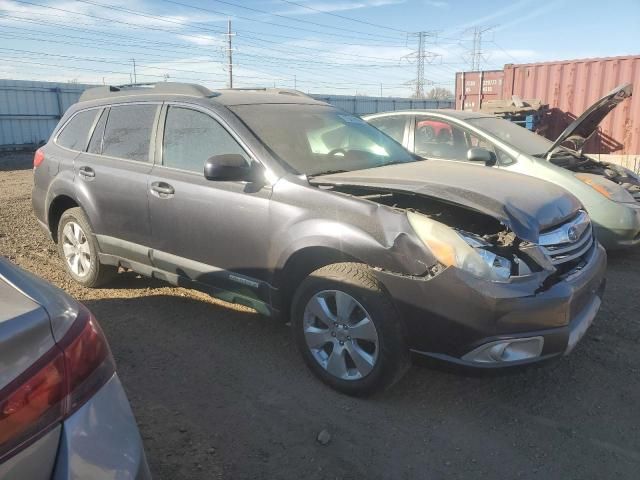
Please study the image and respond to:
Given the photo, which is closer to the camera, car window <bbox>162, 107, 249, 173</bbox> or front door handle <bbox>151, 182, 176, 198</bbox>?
car window <bbox>162, 107, 249, 173</bbox>

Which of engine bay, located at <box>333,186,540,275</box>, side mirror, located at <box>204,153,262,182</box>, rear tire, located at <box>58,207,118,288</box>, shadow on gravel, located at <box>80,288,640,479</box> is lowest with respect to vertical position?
shadow on gravel, located at <box>80,288,640,479</box>

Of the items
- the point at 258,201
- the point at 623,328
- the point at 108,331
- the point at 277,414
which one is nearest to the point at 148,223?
the point at 108,331

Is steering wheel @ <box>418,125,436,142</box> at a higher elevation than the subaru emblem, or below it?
higher

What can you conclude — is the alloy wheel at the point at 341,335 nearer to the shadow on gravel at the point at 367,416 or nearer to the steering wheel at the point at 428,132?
the shadow on gravel at the point at 367,416

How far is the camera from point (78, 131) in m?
4.83

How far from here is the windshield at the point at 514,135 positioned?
5.93 meters

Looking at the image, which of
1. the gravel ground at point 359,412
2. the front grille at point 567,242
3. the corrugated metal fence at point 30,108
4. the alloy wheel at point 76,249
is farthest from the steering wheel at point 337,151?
the corrugated metal fence at point 30,108

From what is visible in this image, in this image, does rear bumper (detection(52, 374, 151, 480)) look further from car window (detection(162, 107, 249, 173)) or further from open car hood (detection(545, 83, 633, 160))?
open car hood (detection(545, 83, 633, 160))

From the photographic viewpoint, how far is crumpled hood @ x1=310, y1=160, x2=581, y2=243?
289cm

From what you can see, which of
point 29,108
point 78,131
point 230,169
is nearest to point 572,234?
point 230,169

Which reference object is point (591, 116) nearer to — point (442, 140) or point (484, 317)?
point (442, 140)

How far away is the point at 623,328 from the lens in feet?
12.8

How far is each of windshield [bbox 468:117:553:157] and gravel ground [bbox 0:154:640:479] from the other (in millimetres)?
2392

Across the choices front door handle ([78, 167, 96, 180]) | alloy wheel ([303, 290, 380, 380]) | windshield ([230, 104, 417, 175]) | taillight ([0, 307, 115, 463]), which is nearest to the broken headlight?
alloy wheel ([303, 290, 380, 380])
